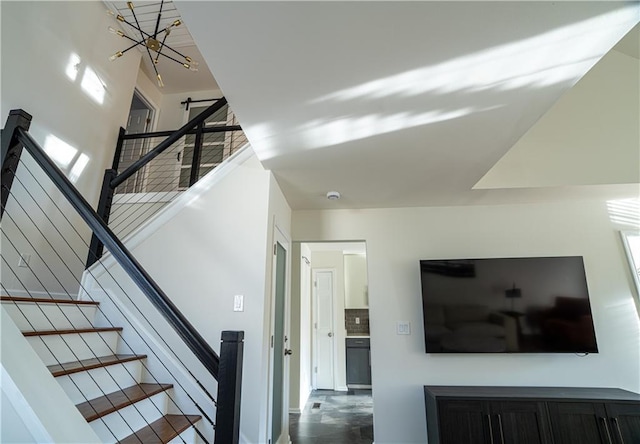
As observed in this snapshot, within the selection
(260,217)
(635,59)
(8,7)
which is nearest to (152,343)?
(260,217)

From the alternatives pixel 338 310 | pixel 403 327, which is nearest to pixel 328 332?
pixel 338 310

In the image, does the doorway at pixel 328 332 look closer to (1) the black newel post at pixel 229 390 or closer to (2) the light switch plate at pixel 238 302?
(2) the light switch plate at pixel 238 302

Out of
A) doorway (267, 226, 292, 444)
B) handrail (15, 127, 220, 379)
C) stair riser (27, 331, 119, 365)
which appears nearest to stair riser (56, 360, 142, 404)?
stair riser (27, 331, 119, 365)

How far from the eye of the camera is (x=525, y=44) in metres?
1.52

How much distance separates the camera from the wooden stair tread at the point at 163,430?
6.01 ft

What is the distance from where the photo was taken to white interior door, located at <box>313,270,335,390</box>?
5945 millimetres

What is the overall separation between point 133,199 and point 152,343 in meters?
1.82

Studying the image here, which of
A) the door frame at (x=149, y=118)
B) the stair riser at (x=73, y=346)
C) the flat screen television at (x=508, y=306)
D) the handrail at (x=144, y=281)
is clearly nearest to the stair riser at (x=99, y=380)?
the stair riser at (x=73, y=346)

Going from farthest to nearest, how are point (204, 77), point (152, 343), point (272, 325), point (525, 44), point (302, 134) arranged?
point (204, 77) → point (272, 325) → point (152, 343) → point (302, 134) → point (525, 44)

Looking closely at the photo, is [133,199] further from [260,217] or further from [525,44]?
[525,44]

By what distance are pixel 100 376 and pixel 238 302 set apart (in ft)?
3.14

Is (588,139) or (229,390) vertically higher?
(588,139)

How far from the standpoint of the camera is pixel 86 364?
1.96 meters

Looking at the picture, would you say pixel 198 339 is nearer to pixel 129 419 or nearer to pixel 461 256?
pixel 129 419
